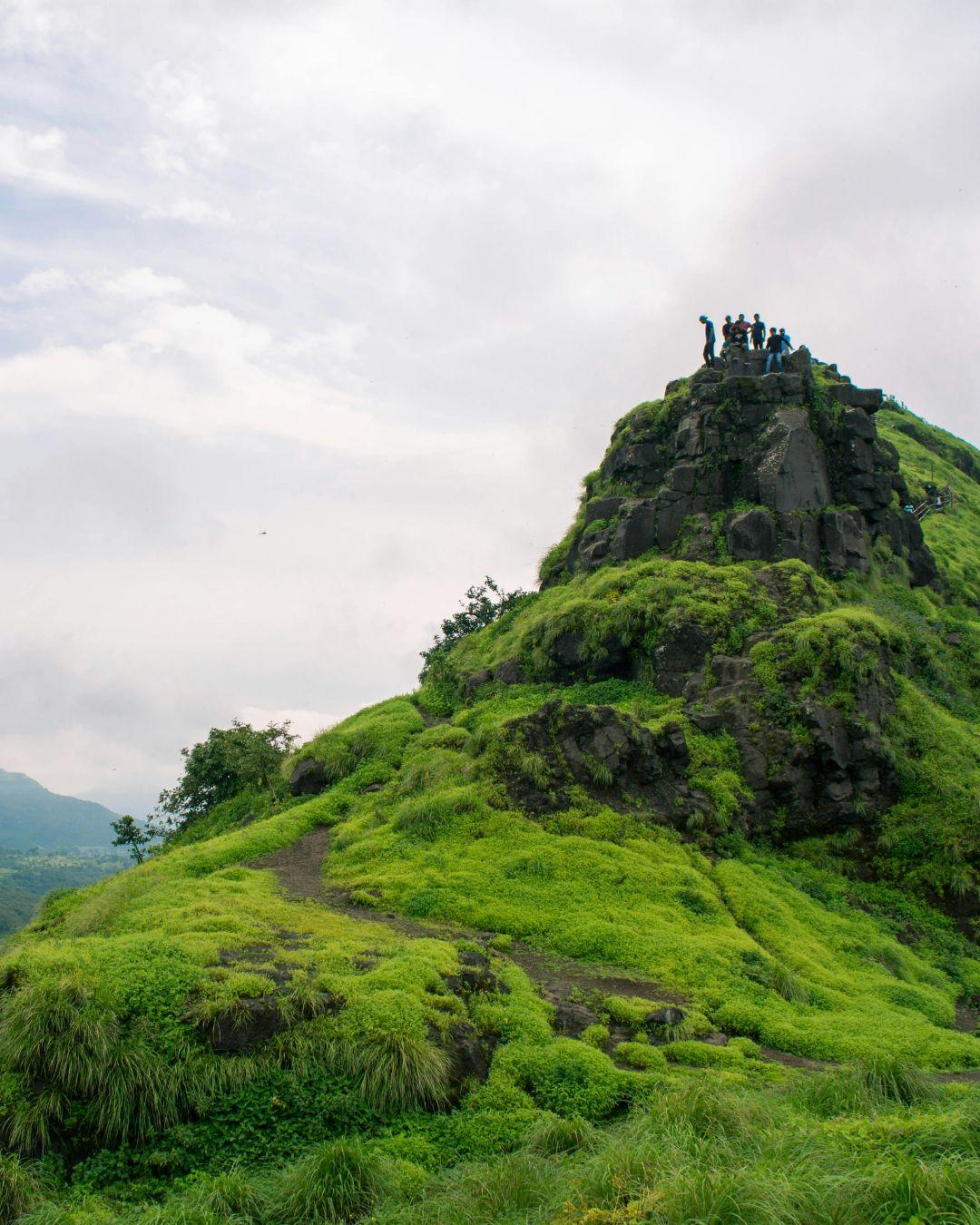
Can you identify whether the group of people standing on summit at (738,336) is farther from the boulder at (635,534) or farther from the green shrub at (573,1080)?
the green shrub at (573,1080)

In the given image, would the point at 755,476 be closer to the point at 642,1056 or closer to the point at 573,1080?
the point at 642,1056

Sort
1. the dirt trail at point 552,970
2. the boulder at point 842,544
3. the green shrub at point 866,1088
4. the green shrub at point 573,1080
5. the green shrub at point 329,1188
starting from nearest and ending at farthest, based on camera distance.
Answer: the green shrub at point 329,1188 < the green shrub at point 866,1088 < the green shrub at point 573,1080 < the dirt trail at point 552,970 < the boulder at point 842,544

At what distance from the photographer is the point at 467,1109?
33.9ft

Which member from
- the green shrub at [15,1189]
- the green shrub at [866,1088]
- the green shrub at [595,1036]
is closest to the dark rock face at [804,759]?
the green shrub at [595,1036]

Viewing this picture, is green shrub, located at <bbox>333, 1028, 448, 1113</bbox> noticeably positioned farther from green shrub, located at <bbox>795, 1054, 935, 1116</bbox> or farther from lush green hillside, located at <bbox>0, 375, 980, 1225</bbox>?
green shrub, located at <bbox>795, 1054, 935, 1116</bbox>

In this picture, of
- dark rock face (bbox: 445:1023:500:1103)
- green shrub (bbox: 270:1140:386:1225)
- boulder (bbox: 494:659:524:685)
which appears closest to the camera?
green shrub (bbox: 270:1140:386:1225)

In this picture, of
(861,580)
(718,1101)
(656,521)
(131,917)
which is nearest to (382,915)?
(131,917)

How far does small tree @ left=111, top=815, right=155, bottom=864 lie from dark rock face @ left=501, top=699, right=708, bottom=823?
720 inches

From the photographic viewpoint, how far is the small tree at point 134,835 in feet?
108

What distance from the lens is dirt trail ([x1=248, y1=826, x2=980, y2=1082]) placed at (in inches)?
521

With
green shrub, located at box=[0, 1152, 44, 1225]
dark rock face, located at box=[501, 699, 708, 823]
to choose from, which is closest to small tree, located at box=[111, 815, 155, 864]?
dark rock face, located at box=[501, 699, 708, 823]

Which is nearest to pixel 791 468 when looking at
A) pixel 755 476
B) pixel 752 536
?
pixel 755 476

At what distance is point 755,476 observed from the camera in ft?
110

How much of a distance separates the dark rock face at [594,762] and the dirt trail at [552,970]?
5041 millimetres
